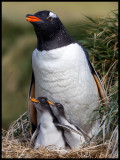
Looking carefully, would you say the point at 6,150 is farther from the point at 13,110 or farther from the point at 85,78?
the point at 13,110

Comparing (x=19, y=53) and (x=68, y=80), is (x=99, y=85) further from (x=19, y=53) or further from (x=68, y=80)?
(x=19, y=53)

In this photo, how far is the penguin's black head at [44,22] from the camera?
369cm

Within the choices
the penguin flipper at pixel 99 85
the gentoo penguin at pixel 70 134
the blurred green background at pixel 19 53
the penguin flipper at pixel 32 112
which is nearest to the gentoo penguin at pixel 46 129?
the gentoo penguin at pixel 70 134

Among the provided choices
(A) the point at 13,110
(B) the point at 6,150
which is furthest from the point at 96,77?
(A) the point at 13,110

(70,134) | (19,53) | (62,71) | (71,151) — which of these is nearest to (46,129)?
(70,134)

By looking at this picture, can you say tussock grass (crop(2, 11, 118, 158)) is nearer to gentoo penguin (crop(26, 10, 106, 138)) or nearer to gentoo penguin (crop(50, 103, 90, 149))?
gentoo penguin (crop(50, 103, 90, 149))

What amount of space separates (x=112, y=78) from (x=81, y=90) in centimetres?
56

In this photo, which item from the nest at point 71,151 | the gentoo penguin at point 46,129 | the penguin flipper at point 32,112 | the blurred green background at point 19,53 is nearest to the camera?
the nest at point 71,151

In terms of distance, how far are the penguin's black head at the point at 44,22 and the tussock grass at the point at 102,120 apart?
0.87m

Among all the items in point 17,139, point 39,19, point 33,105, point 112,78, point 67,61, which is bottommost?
point 17,139

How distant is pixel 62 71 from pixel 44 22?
499mm

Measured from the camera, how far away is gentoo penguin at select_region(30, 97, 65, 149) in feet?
13.0

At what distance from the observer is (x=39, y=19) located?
12.2 ft

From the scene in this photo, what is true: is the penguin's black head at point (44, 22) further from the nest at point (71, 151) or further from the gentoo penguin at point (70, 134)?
the nest at point (71, 151)
